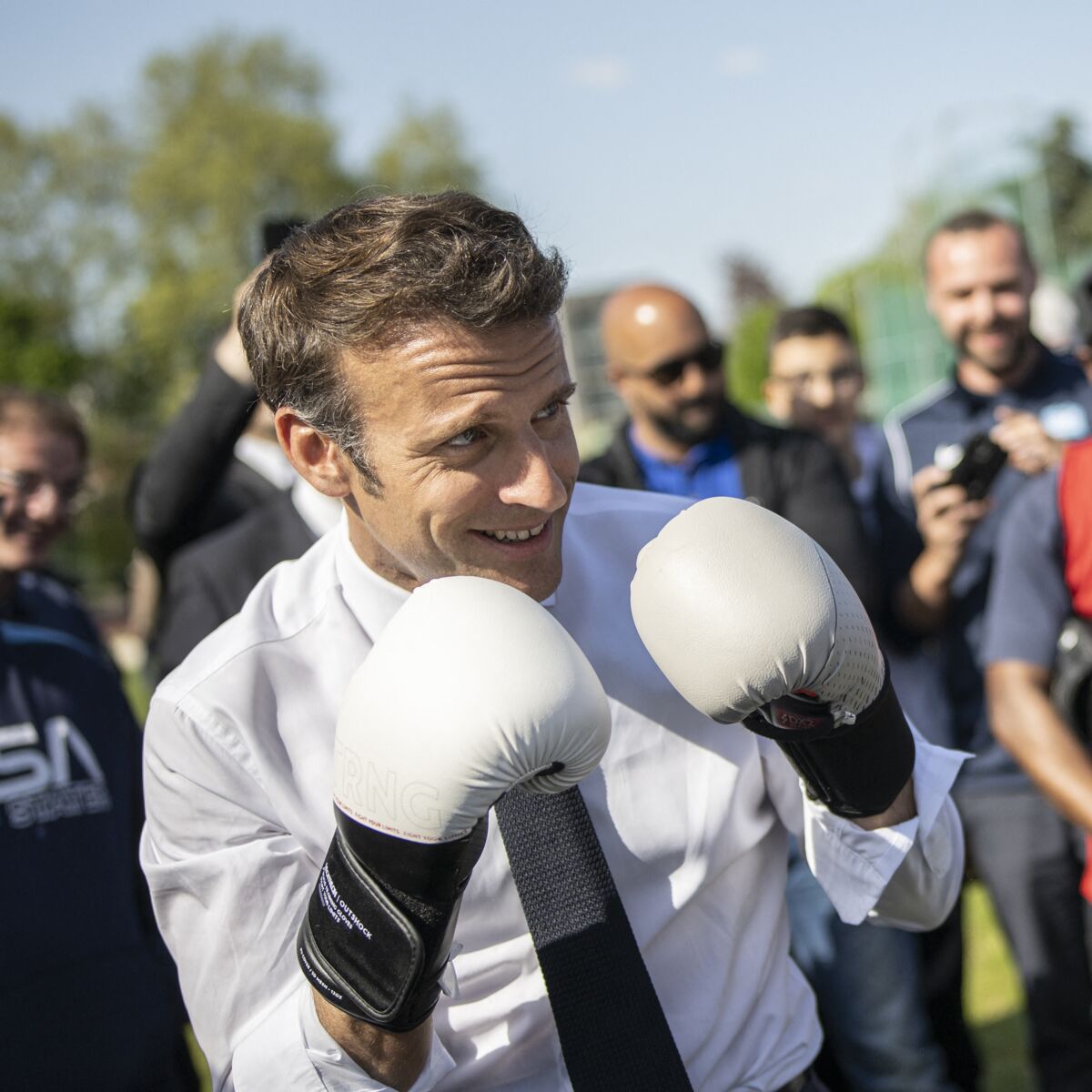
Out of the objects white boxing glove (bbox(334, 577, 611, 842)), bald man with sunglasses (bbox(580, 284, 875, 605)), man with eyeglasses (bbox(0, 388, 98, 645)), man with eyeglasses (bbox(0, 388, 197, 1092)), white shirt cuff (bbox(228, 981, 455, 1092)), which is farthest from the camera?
bald man with sunglasses (bbox(580, 284, 875, 605))

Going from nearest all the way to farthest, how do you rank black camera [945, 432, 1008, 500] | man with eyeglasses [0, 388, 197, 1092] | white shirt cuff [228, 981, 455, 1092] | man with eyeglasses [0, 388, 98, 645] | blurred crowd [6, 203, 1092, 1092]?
white shirt cuff [228, 981, 455, 1092] < man with eyeglasses [0, 388, 197, 1092] < blurred crowd [6, 203, 1092, 1092] < man with eyeglasses [0, 388, 98, 645] < black camera [945, 432, 1008, 500]

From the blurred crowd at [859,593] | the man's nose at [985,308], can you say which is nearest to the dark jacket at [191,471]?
the blurred crowd at [859,593]

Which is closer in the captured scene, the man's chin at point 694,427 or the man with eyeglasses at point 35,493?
the man with eyeglasses at point 35,493

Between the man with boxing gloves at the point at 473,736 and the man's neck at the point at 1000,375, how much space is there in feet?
7.07

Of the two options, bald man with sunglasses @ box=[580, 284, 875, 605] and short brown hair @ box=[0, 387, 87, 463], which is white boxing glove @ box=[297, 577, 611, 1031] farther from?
bald man with sunglasses @ box=[580, 284, 875, 605]

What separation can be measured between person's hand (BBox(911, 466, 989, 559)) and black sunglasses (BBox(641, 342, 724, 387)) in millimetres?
687

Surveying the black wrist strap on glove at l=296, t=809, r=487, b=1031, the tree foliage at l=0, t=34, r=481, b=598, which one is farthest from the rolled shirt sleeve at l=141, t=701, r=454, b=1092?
the tree foliage at l=0, t=34, r=481, b=598

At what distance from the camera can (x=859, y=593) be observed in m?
3.35

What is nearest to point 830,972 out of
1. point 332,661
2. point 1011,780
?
point 1011,780

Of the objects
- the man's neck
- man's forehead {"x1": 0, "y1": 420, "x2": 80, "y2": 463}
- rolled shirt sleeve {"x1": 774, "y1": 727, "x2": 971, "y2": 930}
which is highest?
man's forehead {"x1": 0, "y1": 420, "x2": 80, "y2": 463}

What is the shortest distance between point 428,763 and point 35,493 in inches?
72.4

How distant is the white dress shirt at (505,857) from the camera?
1.62 meters

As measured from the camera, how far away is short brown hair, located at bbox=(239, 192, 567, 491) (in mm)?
1594

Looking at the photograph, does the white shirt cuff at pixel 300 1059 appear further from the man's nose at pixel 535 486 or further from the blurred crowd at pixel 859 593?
the blurred crowd at pixel 859 593
